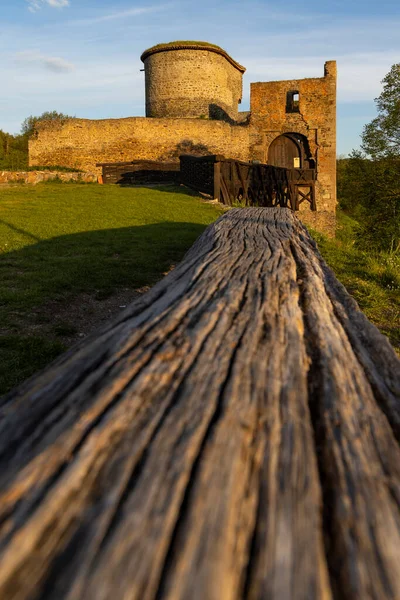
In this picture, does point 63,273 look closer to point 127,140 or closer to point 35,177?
point 35,177

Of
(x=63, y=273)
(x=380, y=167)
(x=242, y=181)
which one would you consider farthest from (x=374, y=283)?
(x=380, y=167)

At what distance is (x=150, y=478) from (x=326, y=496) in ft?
1.08

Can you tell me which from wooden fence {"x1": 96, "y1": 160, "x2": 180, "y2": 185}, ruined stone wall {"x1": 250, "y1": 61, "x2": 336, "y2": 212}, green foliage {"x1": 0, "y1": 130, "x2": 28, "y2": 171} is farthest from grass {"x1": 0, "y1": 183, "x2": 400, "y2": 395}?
green foliage {"x1": 0, "y1": 130, "x2": 28, "y2": 171}

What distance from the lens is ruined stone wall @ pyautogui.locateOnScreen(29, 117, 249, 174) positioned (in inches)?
1081

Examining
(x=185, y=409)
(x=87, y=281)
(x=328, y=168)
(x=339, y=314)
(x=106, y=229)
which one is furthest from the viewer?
(x=328, y=168)

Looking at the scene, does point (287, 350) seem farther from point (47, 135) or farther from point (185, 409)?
point (47, 135)

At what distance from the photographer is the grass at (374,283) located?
16.6ft

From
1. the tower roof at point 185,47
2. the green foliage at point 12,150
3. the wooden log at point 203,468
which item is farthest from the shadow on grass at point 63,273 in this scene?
the green foliage at point 12,150

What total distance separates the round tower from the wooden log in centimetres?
3192

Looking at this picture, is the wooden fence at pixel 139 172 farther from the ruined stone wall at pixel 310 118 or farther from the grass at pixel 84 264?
the grass at pixel 84 264

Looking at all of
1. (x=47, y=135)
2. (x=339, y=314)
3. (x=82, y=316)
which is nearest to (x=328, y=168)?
(x=47, y=135)

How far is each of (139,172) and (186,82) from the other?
10344 millimetres

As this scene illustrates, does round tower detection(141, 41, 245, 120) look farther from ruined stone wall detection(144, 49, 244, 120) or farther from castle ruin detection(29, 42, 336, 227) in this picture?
castle ruin detection(29, 42, 336, 227)

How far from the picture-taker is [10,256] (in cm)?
736
